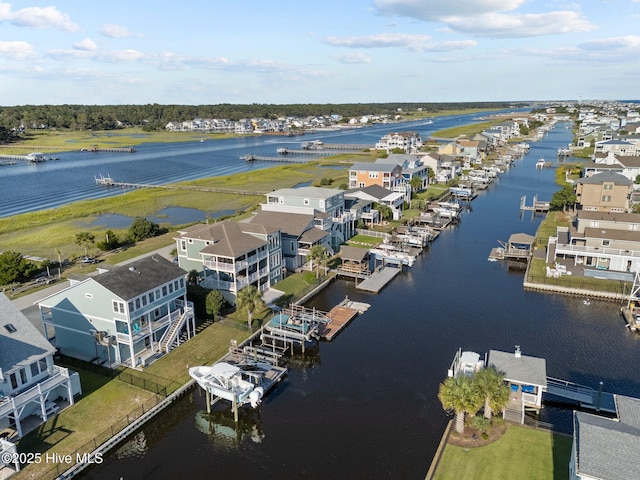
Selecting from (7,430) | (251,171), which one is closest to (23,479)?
(7,430)

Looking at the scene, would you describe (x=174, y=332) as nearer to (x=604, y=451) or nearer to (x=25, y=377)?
(x=25, y=377)

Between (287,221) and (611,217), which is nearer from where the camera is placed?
(287,221)

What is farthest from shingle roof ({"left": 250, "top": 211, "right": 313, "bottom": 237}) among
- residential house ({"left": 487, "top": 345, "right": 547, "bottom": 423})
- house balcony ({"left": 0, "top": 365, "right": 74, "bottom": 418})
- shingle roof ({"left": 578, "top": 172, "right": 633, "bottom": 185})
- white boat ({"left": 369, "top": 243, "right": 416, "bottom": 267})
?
shingle roof ({"left": 578, "top": 172, "right": 633, "bottom": 185})

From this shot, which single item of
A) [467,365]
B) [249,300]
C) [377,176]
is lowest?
[467,365]

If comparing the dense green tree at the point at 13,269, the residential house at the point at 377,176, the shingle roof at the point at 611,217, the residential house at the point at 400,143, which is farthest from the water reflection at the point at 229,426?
the residential house at the point at 400,143

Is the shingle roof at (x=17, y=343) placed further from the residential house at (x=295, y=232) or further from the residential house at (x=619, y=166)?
the residential house at (x=619, y=166)

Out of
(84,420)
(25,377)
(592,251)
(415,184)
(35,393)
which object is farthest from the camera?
(415,184)

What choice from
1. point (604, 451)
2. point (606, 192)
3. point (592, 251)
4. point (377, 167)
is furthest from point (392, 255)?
point (606, 192)
